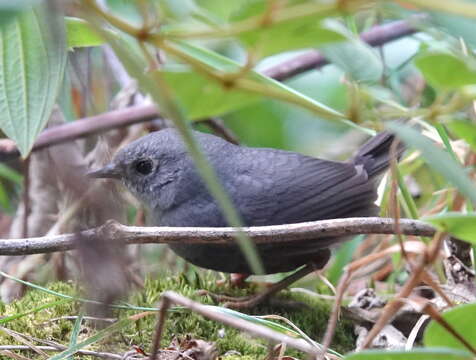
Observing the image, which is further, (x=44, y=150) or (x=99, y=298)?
(x=44, y=150)

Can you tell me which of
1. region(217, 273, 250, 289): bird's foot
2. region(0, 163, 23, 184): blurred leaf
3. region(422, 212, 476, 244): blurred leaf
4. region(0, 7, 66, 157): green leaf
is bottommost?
region(217, 273, 250, 289): bird's foot

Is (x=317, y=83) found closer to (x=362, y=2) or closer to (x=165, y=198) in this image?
(x=165, y=198)

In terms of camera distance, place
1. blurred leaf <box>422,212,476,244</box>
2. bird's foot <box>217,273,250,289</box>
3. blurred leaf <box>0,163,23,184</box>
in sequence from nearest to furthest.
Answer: blurred leaf <box>422,212,476,244</box>
bird's foot <box>217,273,250,289</box>
blurred leaf <box>0,163,23,184</box>

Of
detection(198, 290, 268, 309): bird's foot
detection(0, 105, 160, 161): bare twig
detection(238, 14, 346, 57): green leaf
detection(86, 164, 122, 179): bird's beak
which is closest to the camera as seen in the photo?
detection(238, 14, 346, 57): green leaf

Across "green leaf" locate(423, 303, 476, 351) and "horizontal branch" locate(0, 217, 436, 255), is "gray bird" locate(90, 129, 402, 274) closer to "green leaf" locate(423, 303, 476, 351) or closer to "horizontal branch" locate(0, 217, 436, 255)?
"horizontal branch" locate(0, 217, 436, 255)

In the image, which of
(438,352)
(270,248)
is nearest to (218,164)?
(270,248)

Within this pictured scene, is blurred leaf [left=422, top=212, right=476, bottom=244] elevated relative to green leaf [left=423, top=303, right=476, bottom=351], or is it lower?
elevated

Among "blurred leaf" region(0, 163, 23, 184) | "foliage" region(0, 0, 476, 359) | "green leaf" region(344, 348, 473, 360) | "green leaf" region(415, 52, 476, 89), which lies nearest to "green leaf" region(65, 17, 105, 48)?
"foliage" region(0, 0, 476, 359)
